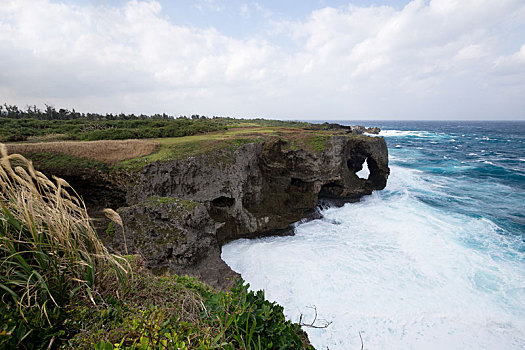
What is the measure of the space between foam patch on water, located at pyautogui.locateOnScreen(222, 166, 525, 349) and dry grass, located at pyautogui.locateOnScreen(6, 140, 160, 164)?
33.8ft

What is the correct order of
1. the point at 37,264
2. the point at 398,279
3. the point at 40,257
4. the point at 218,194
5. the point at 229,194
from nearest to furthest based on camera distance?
1. the point at 40,257
2. the point at 37,264
3. the point at 398,279
4. the point at 218,194
5. the point at 229,194

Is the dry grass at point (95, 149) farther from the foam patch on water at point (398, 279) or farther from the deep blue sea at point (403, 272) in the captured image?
the deep blue sea at point (403, 272)

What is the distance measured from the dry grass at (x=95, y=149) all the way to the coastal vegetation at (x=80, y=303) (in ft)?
51.6

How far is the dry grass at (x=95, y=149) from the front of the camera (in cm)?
1541

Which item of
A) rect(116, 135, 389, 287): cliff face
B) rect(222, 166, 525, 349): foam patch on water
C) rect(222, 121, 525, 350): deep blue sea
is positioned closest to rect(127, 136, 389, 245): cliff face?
rect(116, 135, 389, 287): cliff face

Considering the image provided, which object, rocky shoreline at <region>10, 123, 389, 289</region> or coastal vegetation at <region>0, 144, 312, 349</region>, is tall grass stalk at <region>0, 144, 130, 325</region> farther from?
rocky shoreline at <region>10, 123, 389, 289</region>

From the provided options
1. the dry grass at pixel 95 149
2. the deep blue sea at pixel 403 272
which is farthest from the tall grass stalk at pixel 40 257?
the dry grass at pixel 95 149

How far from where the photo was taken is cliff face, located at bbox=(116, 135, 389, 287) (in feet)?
36.6

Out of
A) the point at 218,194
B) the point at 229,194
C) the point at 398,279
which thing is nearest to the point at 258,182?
the point at 229,194

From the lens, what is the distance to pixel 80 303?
2.70m

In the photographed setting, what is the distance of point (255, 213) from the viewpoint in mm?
19672

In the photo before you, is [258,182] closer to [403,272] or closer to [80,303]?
[403,272]

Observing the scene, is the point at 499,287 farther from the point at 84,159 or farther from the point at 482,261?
the point at 84,159

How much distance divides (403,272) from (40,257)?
16825 millimetres
